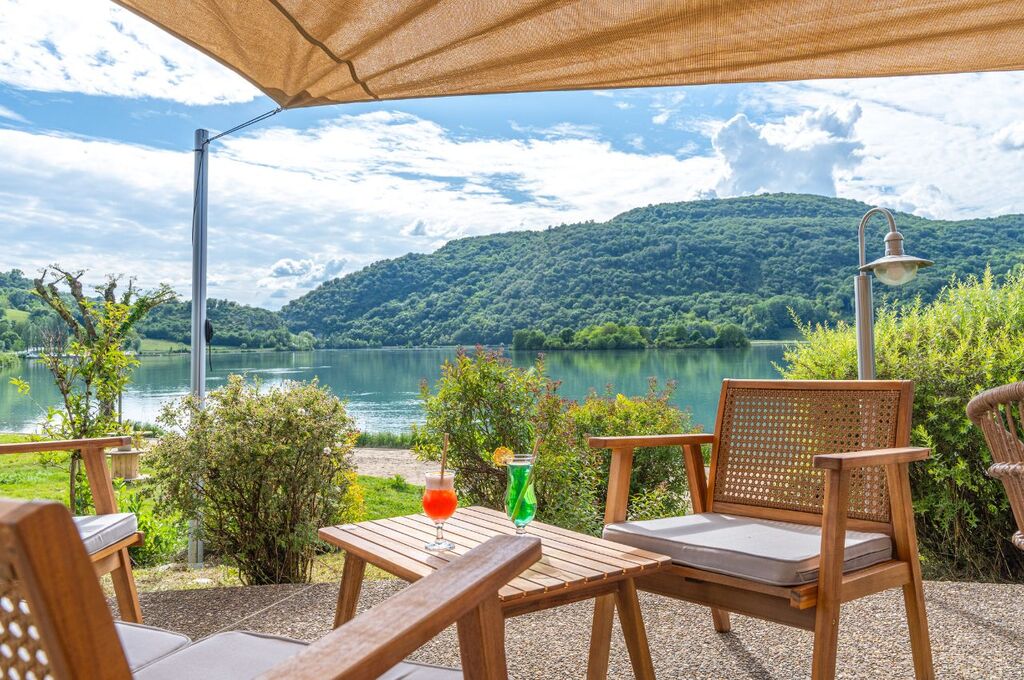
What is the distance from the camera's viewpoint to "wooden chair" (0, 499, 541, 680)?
0.51 meters

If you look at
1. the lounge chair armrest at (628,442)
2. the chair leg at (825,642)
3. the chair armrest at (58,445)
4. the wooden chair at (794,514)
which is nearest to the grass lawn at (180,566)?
the chair armrest at (58,445)

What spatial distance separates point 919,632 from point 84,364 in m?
4.03

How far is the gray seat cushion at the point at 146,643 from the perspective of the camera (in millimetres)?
1324

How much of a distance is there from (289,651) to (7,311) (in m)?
7.82

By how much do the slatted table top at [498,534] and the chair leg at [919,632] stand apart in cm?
73

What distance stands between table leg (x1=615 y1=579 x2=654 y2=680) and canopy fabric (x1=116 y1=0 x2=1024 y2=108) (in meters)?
1.34

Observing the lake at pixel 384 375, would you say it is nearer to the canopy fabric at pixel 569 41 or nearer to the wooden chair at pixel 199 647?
the canopy fabric at pixel 569 41

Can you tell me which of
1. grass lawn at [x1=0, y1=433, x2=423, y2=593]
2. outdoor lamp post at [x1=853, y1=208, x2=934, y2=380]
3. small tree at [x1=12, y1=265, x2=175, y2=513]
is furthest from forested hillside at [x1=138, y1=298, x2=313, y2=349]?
outdoor lamp post at [x1=853, y1=208, x2=934, y2=380]

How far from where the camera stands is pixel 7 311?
7.69 m

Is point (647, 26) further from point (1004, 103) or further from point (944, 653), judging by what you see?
point (1004, 103)

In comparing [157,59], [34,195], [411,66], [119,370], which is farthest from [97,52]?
[411,66]

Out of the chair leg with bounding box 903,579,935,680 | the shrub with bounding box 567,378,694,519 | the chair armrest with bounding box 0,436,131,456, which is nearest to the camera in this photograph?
the chair leg with bounding box 903,579,935,680

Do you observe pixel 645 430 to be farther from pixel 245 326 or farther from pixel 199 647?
pixel 245 326

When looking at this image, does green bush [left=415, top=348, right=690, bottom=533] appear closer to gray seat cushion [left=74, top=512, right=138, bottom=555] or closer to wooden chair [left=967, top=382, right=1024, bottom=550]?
gray seat cushion [left=74, top=512, right=138, bottom=555]
